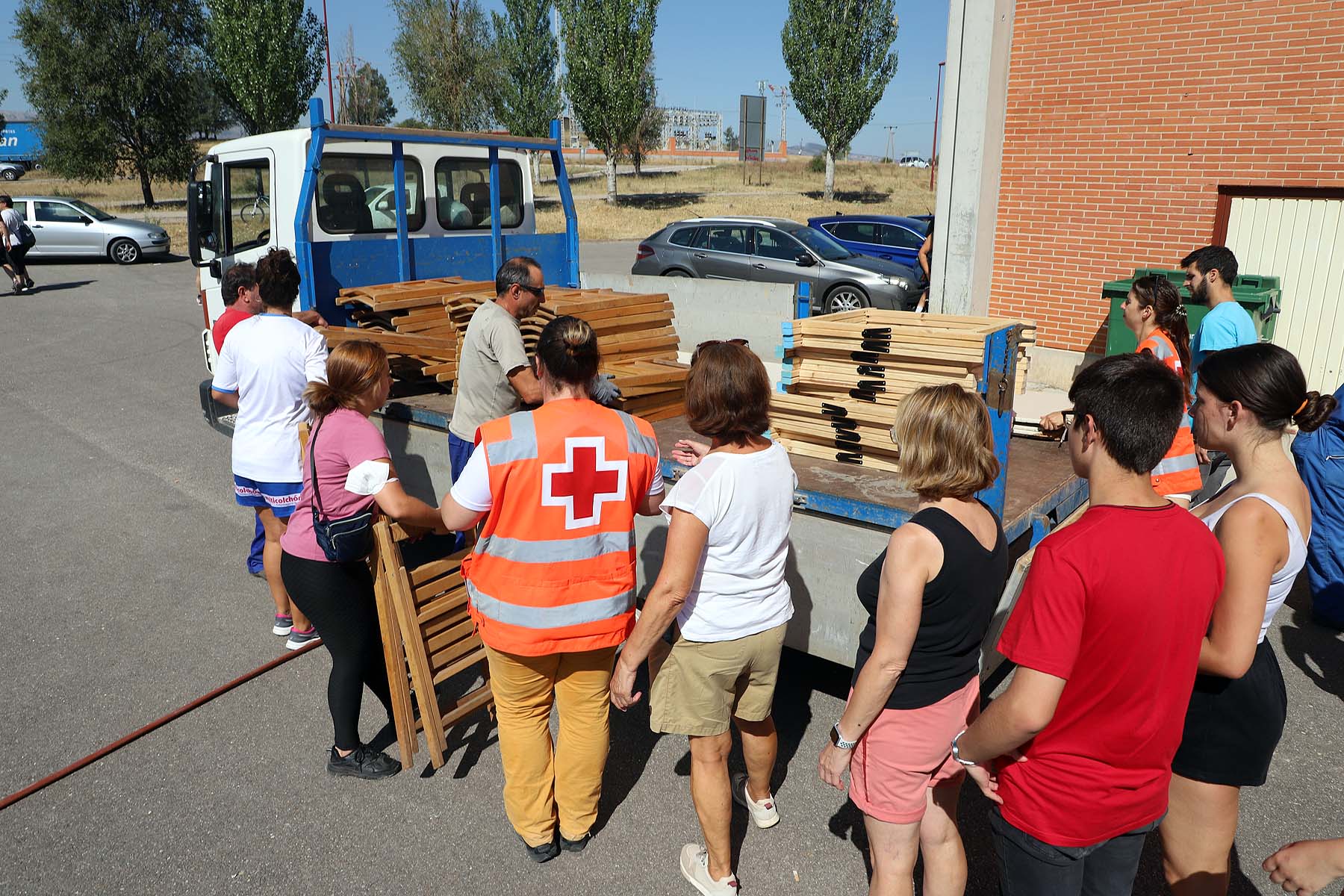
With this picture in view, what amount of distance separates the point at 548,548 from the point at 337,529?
3.24 feet

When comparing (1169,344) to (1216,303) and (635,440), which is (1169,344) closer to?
(1216,303)

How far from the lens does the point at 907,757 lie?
2453 mm

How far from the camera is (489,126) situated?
140ft

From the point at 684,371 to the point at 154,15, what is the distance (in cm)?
3773

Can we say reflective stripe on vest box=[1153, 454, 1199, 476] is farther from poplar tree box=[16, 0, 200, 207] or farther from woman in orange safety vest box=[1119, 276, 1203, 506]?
poplar tree box=[16, 0, 200, 207]

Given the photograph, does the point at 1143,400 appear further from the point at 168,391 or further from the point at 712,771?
the point at 168,391

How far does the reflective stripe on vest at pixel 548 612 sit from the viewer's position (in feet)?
9.60

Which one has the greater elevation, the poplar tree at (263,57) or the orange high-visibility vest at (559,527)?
the poplar tree at (263,57)

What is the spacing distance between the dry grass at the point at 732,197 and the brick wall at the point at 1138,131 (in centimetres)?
1642

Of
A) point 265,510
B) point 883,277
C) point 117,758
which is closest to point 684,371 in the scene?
point 265,510

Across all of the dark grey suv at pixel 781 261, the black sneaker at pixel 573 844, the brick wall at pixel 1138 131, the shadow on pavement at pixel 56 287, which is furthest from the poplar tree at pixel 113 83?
the black sneaker at pixel 573 844

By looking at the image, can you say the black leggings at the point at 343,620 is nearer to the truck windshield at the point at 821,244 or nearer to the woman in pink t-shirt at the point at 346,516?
the woman in pink t-shirt at the point at 346,516

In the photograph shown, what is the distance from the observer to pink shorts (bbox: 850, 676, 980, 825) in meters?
2.44

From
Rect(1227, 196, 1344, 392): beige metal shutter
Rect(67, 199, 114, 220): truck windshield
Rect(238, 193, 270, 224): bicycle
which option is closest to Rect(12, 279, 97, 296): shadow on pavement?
Rect(67, 199, 114, 220): truck windshield
